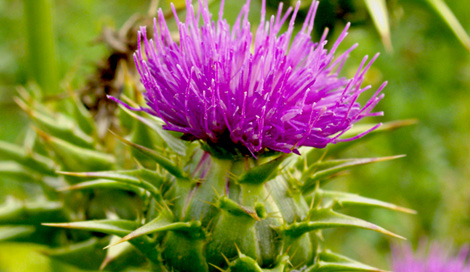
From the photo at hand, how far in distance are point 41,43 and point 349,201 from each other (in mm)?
1778

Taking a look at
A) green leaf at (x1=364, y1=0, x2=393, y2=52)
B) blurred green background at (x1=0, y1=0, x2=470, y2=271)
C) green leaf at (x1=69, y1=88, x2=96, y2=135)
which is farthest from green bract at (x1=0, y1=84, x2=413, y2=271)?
blurred green background at (x1=0, y1=0, x2=470, y2=271)

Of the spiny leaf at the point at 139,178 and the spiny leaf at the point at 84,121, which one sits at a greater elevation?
the spiny leaf at the point at 84,121

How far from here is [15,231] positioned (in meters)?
2.08

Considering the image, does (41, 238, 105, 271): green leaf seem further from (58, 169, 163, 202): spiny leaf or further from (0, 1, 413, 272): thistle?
(58, 169, 163, 202): spiny leaf

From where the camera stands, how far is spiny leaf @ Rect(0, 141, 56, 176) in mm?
2166

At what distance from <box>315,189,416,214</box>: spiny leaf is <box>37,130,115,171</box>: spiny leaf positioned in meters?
0.85

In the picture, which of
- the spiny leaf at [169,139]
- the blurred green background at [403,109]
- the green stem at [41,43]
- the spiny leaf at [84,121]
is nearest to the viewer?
the spiny leaf at [169,139]

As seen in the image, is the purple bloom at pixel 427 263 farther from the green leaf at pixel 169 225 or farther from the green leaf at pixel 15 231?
the green leaf at pixel 15 231

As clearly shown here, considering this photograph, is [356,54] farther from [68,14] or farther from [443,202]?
[68,14]

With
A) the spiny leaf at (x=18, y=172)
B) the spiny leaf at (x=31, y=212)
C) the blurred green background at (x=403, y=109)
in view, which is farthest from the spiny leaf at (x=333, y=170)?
the blurred green background at (x=403, y=109)

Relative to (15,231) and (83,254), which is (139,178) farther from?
(15,231)

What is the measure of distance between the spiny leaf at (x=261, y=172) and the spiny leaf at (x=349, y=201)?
0.93ft

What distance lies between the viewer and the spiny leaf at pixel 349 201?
1533 mm

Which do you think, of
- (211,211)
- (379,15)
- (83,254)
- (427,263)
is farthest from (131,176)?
(427,263)
